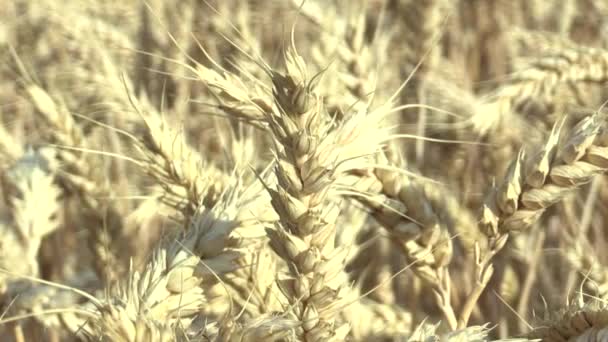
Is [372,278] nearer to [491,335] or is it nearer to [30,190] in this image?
[491,335]

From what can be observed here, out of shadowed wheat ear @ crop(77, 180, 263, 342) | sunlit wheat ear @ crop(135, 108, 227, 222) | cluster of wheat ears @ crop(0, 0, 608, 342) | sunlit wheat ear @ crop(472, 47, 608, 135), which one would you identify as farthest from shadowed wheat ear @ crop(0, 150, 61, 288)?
sunlit wheat ear @ crop(472, 47, 608, 135)

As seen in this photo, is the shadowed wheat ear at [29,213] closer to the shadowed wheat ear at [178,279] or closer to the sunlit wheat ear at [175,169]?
the sunlit wheat ear at [175,169]

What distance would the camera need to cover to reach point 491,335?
155cm

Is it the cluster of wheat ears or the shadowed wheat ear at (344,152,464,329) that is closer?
the cluster of wheat ears

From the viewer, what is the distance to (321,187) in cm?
78

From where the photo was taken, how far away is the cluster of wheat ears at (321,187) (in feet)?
2.67

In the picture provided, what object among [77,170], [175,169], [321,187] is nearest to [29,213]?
[77,170]

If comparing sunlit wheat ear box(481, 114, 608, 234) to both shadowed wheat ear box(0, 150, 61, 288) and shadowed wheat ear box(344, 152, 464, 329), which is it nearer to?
shadowed wheat ear box(344, 152, 464, 329)

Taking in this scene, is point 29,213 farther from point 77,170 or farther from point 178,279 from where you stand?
point 178,279

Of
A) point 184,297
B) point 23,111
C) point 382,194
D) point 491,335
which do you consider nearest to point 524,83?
point 491,335

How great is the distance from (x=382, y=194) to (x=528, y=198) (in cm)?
16

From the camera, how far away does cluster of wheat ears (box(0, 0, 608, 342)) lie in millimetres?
813

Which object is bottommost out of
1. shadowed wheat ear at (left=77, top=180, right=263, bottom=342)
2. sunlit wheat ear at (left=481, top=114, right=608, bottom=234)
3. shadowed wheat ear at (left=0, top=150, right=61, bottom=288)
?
shadowed wheat ear at (left=0, top=150, right=61, bottom=288)

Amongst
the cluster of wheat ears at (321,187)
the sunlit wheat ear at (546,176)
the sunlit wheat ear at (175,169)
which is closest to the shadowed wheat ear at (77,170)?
the cluster of wheat ears at (321,187)
